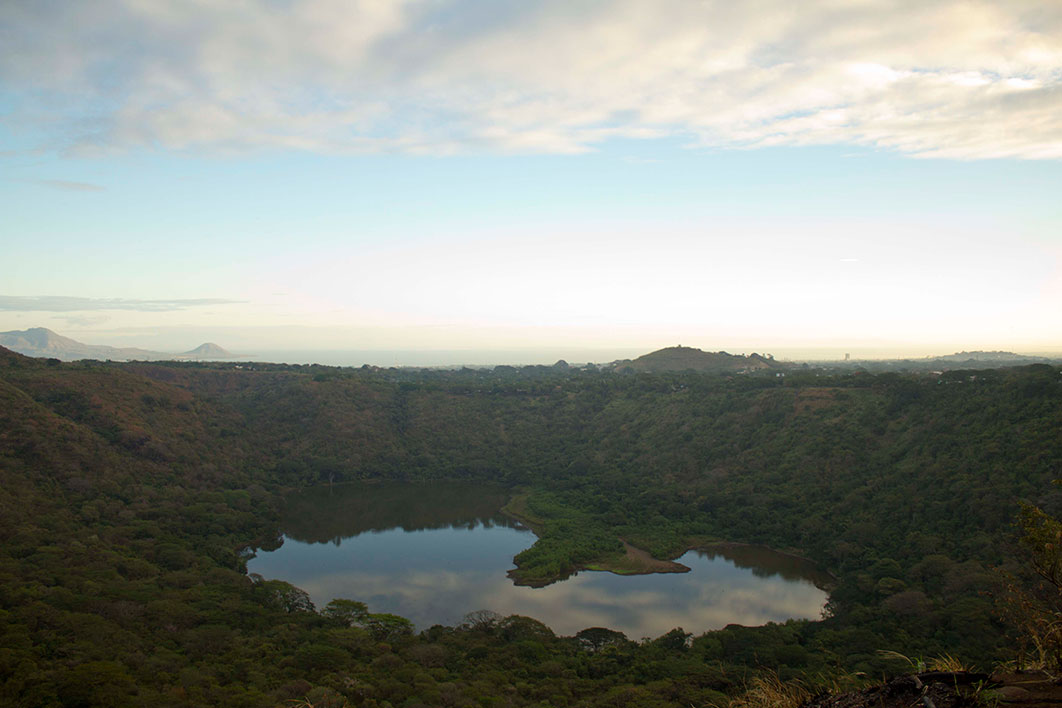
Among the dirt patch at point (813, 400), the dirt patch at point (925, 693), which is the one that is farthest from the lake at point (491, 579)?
the dirt patch at point (925, 693)

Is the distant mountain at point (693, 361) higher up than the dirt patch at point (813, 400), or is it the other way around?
the distant mountain at point (693, 361)

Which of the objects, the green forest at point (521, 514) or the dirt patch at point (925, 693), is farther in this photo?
the green forest at point (521, 514)

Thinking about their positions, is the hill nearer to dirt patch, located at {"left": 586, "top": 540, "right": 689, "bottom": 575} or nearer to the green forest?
the green forest

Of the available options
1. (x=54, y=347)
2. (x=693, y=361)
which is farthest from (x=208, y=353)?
(x=693, y=361)

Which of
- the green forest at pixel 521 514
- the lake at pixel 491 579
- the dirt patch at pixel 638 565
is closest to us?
the green forest at pixel 521 514

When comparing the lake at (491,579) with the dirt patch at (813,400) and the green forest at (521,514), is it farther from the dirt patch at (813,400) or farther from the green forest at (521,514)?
the dirt patch at (813,400)

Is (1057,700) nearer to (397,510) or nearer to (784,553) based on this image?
(784,553)
